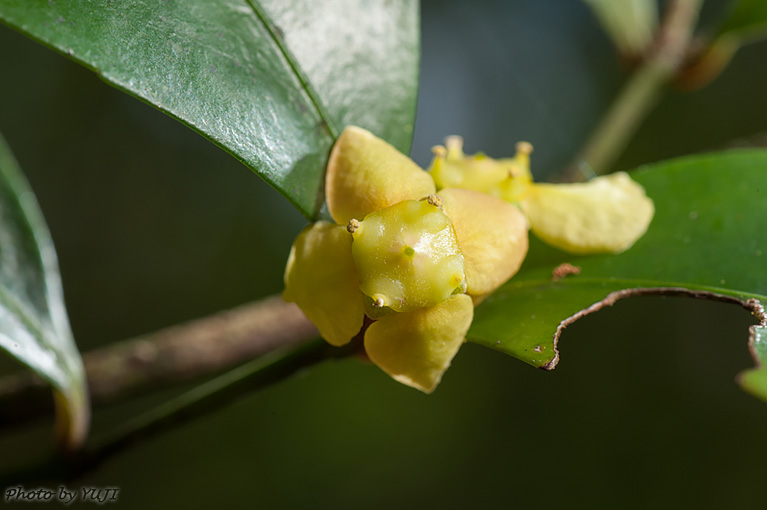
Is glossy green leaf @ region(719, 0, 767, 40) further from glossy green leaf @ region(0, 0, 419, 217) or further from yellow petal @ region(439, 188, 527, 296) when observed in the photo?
yellow petal @ region(439, 188, 527, 296)

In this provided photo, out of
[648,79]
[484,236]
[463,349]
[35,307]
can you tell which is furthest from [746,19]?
[463,349]

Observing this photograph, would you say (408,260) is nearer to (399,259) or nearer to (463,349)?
(399,259)

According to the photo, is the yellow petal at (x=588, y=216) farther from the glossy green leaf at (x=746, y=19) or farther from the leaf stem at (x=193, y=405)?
the glossy green leaf at (x=746, y=19)

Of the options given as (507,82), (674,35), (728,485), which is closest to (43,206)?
(507,82)

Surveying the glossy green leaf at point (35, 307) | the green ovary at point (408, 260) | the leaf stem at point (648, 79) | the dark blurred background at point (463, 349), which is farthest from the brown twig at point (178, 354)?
the dark blurred background at point (463, 349)

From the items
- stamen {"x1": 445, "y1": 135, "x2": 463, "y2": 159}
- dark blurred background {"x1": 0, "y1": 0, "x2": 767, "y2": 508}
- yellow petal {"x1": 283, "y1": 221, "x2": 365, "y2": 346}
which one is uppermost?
stamen {"x1": 445, "y1": 135, "x2": 463, "y2": 159}

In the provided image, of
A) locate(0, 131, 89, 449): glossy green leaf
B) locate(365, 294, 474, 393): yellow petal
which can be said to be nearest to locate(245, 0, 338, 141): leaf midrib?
locate(365, 294, 474, 393): yellow petal
